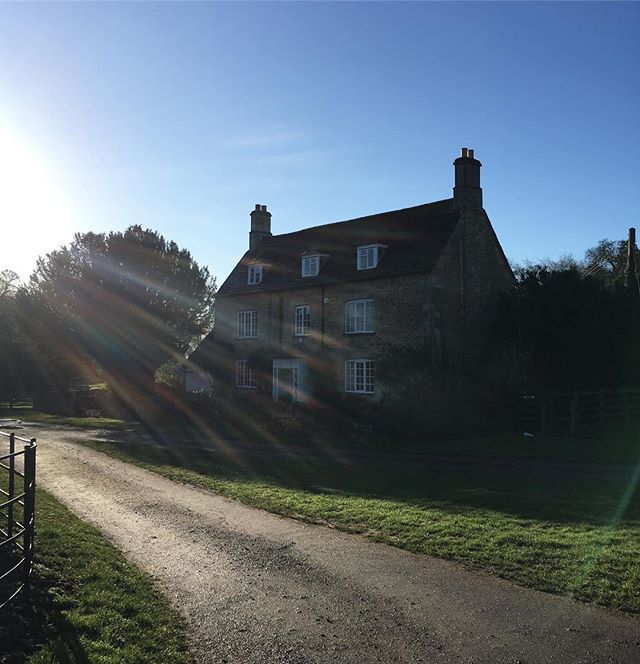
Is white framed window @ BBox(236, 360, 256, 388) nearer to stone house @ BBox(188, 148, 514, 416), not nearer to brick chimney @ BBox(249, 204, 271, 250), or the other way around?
stone house @ BBox(188, 148, 514, 416)

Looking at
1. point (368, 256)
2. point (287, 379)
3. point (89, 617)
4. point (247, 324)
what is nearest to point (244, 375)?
point (247, 324)

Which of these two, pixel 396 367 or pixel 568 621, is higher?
pixel 396 367

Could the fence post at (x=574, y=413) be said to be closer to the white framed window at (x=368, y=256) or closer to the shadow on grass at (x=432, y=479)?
the shadow on grass at (x=432, y=479)

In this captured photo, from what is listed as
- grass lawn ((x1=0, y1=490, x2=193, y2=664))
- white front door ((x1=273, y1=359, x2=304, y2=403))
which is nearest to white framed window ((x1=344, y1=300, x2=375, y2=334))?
white front door ((x1=273, y1=359, x2=304, y2=403))

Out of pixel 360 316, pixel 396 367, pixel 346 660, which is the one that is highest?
pixel 360 316

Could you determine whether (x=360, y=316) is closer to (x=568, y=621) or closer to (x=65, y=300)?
(x=65, y=300)

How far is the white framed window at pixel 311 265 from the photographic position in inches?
1299

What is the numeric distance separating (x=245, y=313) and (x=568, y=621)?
31.9 meters

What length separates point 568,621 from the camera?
581cm

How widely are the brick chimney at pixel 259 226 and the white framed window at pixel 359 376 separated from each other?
45.8 feet

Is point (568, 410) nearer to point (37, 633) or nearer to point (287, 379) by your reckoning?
point (287, 379)

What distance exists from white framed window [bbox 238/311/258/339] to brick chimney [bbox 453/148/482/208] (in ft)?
44.4

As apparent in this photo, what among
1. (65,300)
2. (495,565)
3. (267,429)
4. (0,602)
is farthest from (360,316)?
(0,602)

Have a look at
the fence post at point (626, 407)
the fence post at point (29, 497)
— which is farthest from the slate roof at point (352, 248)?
the fence post at point (29, 497)
